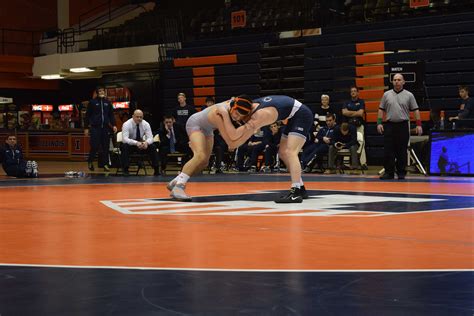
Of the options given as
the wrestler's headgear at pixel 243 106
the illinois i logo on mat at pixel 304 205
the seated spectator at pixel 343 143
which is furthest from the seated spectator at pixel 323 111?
the wrestler's headgear at pixel 243 106

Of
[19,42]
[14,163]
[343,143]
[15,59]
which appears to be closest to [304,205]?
[343,143]

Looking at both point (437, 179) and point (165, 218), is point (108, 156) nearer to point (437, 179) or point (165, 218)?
point (437, 179)

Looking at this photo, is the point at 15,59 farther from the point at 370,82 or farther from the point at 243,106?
the point at 243,106

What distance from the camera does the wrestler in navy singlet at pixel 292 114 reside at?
29.7ft

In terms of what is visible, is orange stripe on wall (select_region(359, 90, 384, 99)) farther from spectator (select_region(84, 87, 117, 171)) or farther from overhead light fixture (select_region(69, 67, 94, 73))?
overhead light fixture (select_region(69, 67, 94, 73))

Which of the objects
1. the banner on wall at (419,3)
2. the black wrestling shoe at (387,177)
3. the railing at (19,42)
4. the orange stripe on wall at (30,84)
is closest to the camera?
the black wrestling shoe at (387,177)

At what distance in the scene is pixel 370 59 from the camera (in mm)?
20094

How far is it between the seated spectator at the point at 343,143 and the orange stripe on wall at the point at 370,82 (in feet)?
12.6

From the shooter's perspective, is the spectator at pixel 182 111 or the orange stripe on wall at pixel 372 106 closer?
the spectator at pixel 182 111

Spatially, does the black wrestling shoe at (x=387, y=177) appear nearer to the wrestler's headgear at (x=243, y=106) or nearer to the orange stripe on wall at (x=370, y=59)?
the wrestler's headgear at (x=243, y=106)

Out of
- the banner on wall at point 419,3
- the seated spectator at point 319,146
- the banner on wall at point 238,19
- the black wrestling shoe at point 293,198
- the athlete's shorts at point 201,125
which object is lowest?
the black wrestling shoe at point 293,198

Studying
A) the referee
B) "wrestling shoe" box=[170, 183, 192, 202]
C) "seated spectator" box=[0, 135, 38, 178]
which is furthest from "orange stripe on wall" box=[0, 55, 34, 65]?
"wrestling shoe" box=[170, 183, 192, 202]

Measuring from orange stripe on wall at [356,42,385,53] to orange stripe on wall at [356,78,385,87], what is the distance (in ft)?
2.23

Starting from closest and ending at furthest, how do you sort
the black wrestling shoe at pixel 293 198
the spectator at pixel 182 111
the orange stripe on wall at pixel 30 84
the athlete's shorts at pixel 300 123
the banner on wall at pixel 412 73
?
the black wrestling shoe at pixel 293 198 < the athlete's shorts at pixel 300 123 < the banner on wall at pixel 412 73 < the spectator at pixel 182 111 < the orange stripe on wall at pixel 30 84
